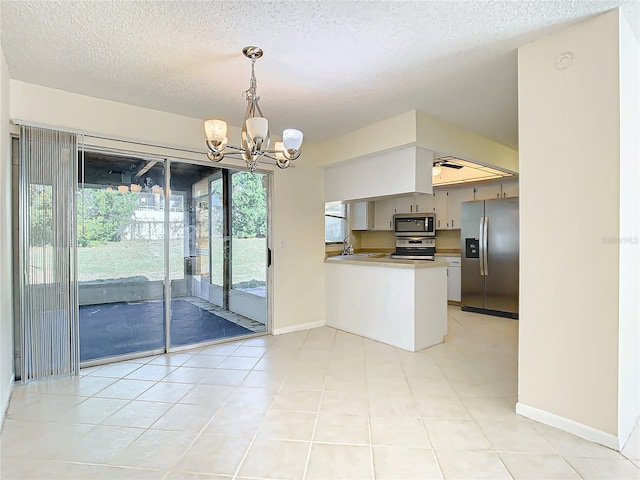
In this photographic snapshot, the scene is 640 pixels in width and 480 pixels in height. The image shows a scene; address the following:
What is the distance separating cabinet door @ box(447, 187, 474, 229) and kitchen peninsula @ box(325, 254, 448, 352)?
2.45m

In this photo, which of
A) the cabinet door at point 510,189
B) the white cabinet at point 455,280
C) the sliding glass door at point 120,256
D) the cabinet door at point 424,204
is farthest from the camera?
the cabinet door at point 424,204

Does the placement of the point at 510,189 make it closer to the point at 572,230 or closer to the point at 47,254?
the point at 572,230

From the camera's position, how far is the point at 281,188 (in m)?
4.45

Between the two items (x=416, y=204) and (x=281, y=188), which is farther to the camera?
(x=416, y=204)

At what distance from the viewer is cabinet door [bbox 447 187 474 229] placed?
6.07 metres

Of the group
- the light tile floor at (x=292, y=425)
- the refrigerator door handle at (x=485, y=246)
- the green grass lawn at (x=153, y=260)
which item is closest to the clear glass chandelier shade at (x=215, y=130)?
the green grass lawn at (x=153, y=260)

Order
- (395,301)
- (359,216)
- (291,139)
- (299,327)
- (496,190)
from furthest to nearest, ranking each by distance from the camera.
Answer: (359,216)
(496,190)
(299,327)
(395,301)
(291,139)

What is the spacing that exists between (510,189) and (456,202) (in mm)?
888

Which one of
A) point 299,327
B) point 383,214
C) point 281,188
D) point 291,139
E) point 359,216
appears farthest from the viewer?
point 383,214

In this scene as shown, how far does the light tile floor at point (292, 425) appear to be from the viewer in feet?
5.86

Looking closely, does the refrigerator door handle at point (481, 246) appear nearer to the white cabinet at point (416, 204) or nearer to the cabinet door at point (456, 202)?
the cabinet door at point (456, 202)

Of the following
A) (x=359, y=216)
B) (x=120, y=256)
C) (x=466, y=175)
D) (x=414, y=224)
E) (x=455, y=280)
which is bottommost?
(x=455, y=280)

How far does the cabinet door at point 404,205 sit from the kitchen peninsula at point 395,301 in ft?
8.35

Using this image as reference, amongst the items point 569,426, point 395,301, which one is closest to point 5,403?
point 395,301
